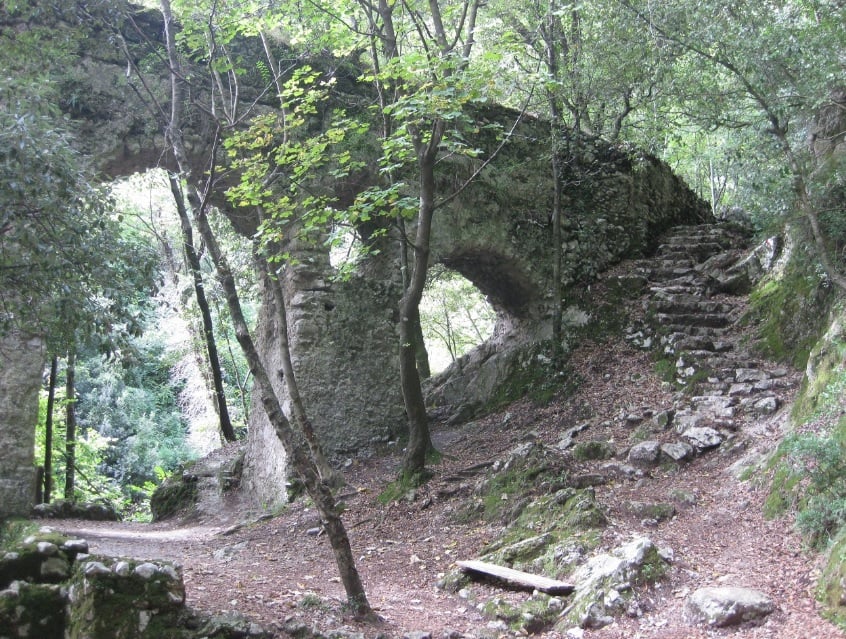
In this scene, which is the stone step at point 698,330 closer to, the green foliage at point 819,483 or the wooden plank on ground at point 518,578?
the green foliage at point 819,483

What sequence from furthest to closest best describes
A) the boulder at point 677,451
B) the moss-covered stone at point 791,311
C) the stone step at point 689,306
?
1. the stone step at point 689,306
2. the moss-covered stone at point 791,311
3. the boulder at point 677,451

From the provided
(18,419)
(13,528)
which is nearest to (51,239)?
(13,528)

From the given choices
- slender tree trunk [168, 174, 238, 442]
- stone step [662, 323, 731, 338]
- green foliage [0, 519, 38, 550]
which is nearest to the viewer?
green foliage [0, 519, 38, 550]

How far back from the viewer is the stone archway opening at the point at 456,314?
19.0 m

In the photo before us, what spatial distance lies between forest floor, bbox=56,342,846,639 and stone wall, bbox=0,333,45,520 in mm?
927

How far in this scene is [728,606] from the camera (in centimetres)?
397

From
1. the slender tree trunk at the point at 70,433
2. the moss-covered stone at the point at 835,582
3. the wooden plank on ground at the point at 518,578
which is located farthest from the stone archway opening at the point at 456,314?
the moss-covered stone at the point at 835,582

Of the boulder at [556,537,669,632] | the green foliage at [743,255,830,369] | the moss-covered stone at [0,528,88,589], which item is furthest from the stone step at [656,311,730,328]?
the moss-covered stone at [0,528,88,589]

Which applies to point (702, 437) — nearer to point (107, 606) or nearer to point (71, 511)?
point (107, 606)

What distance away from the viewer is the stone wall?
7.29 m

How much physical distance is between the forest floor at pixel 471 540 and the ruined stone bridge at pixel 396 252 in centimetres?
97

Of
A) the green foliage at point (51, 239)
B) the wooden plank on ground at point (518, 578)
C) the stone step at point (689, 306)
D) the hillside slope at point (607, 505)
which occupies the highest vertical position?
the green foliage at point (51, 239)

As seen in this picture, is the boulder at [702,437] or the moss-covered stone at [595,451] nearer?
the boulder at [702,437]

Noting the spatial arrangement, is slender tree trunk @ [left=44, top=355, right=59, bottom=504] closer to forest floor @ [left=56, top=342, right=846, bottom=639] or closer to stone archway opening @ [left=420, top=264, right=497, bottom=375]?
forest floor @ [left=56, top=342, right=846, bottom=639]
